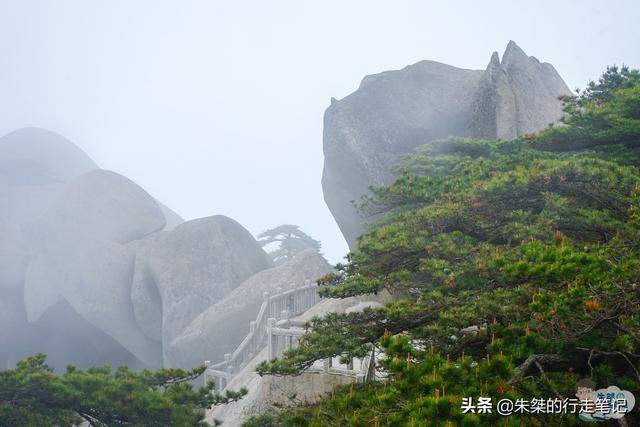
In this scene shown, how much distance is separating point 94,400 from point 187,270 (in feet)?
45.5

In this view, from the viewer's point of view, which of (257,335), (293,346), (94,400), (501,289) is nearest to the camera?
(501,289)

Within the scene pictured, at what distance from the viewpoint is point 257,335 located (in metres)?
14.2

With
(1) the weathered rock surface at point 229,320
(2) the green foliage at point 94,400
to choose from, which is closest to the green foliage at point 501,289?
(2) the green foliage at point 94,400

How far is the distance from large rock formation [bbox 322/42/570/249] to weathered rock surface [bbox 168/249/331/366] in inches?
195

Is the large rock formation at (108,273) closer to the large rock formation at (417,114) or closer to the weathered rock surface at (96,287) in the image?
the weathered rock surface at (96,287)

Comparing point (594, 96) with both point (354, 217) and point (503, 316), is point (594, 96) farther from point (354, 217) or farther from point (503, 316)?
point (354, 217)

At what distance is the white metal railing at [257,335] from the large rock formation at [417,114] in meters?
7.40

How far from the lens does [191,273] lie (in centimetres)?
2155

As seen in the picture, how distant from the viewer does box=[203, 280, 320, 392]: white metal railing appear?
13.7m

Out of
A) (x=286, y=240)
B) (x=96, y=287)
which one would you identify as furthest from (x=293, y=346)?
(x=286, y=240)

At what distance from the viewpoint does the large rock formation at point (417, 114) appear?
68.8 ft

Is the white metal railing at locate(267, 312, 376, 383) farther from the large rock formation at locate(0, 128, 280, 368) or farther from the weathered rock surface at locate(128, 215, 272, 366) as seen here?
the large rock formation at locate(0, 128, 280, 368)

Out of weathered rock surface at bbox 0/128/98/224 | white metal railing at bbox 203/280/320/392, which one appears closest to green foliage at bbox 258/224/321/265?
weathered rock surface at bbox 0/128/98/224

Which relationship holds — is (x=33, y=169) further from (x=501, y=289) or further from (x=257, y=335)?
(x=501, y=289)
